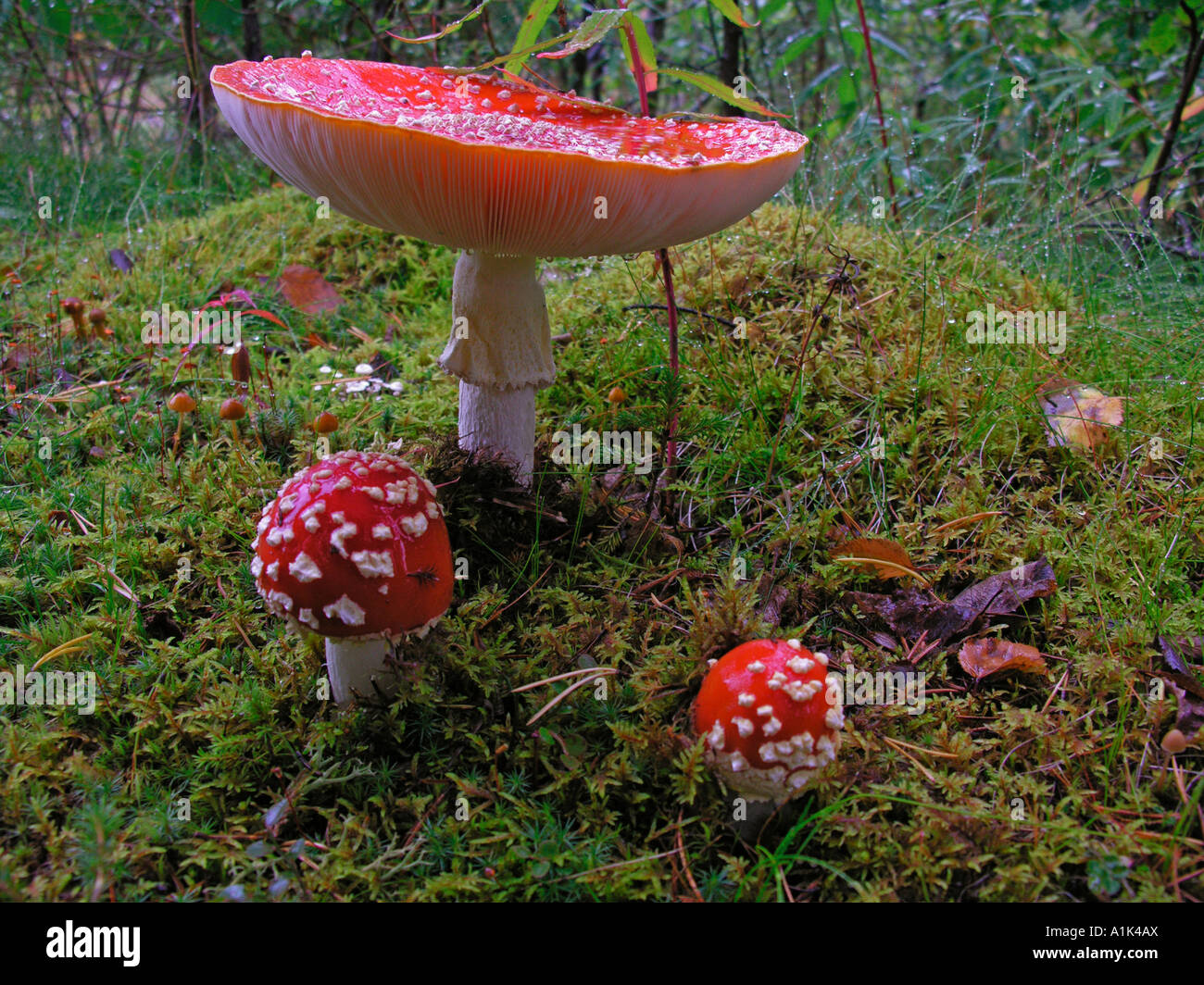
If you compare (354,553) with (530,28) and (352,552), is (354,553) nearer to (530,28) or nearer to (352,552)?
(352,552)

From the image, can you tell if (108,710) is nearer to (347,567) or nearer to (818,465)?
(347,567)

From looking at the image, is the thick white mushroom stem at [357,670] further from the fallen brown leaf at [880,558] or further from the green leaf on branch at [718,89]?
the green leaf on branch at [718,89]

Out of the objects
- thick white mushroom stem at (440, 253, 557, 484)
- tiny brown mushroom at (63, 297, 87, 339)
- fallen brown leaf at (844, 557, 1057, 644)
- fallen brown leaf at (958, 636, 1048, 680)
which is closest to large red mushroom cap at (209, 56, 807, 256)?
thick white mushroom stem at (440, 253, 557, 484)

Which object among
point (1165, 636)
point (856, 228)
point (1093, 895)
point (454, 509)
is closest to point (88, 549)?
point (454, 509)

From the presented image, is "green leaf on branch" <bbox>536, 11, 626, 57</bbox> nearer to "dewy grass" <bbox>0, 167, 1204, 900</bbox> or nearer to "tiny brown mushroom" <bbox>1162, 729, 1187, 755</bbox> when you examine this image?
"dewy grass" <bbox>0, 167, 1204, 900</bbox>

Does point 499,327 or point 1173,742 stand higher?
point 499,327

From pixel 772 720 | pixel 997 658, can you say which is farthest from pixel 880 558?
pixel 772 720

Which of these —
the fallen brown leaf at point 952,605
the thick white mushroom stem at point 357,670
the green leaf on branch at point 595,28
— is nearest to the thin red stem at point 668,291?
the green leaf on branch at point 595,28

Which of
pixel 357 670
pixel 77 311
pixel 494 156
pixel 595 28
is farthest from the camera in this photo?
pixel 77 311
